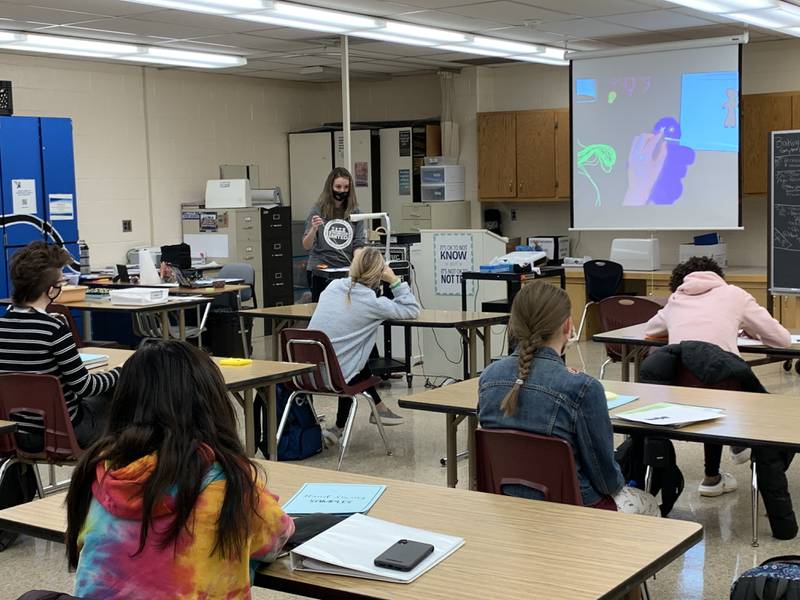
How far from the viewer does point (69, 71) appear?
9.68 metres

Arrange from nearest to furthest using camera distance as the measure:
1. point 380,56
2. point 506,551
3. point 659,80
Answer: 1. point 506,551
2. point 659,80
3. point 380,56

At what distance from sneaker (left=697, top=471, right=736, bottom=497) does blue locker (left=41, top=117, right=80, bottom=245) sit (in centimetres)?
601

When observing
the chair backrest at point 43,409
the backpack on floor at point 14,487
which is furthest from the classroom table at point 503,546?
the backpack on floor at point 14,487

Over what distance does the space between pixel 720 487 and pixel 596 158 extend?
5.49m

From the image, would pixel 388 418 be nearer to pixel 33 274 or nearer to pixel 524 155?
pixel 33 274

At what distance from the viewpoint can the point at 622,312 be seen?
6.58m

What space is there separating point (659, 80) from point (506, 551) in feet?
26.1

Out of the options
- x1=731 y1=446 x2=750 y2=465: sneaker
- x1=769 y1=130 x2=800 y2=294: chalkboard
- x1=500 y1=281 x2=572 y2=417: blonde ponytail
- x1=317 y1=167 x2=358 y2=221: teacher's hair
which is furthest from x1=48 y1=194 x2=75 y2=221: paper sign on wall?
x1=500 y1=281 x2=572 y2=417: blonde ponytail

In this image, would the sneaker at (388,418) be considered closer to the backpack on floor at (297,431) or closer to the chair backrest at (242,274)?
the backpack on floor at (297,431)

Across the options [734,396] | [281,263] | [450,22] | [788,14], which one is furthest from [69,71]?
[734,396]

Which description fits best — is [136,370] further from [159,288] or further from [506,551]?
[159,288]

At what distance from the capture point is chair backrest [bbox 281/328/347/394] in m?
5.35

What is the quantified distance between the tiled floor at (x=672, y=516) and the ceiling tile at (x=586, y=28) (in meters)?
3.59

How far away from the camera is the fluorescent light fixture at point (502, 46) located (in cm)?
901
